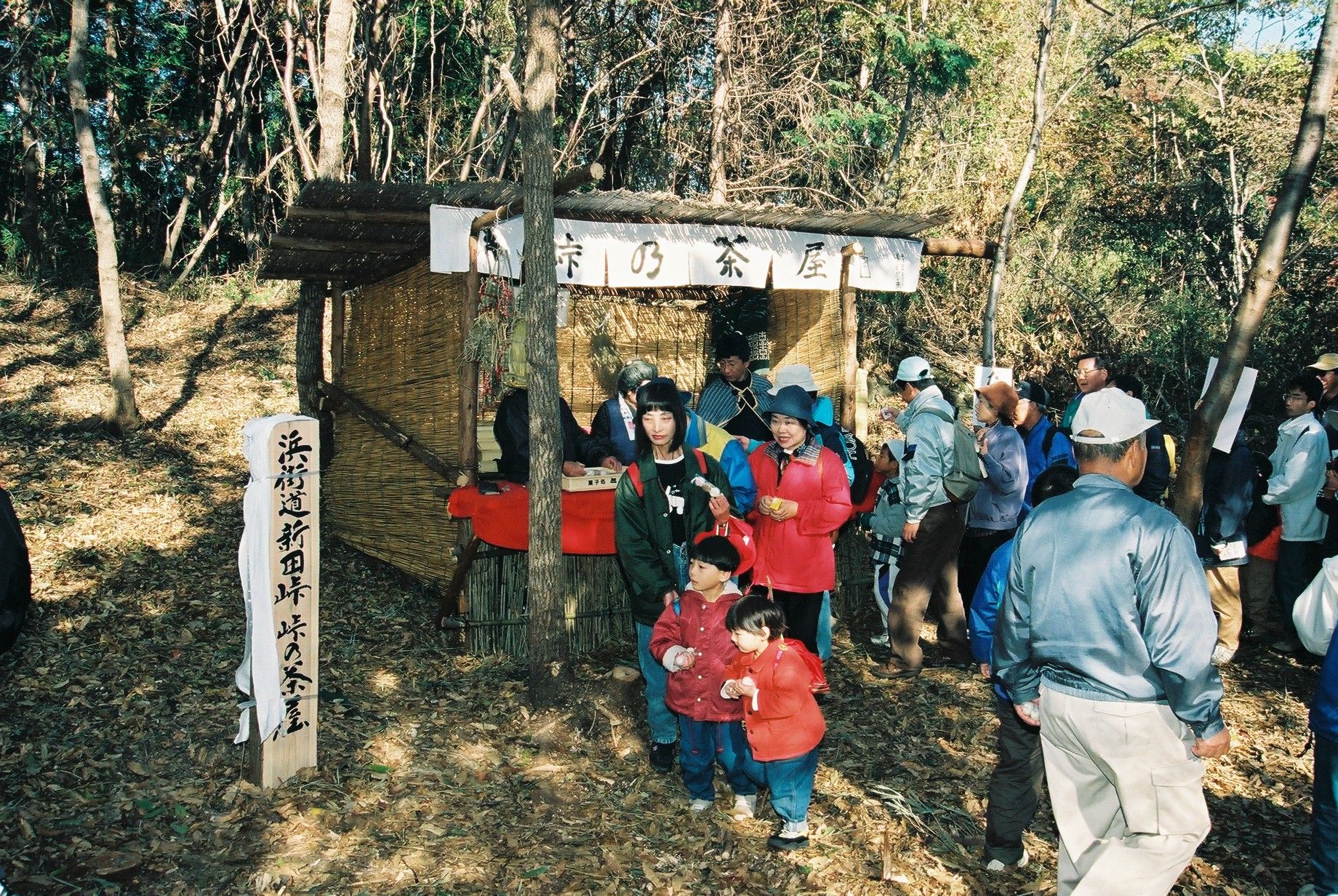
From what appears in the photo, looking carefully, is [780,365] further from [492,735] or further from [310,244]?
[492,735]

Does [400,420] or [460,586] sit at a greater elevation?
[400,420]

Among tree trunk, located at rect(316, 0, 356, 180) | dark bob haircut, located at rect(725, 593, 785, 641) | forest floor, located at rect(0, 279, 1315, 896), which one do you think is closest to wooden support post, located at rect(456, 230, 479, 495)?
forest floor, located at rect(0, 279, 1315, 896)

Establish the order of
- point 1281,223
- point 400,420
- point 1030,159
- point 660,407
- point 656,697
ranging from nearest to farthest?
point 660,407 → point 656,697 → point 1281,223 → point 400,420 → point 1030,159

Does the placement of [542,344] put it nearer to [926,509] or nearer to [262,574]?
[262,574]

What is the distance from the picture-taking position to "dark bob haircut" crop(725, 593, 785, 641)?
409cm

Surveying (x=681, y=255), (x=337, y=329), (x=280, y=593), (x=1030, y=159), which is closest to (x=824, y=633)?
(x=681, y=255)

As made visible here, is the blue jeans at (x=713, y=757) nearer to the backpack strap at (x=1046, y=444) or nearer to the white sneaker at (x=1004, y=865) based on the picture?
the white sneaker at (x=1004, y=865)

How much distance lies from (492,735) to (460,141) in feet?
45.0

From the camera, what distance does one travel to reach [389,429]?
25.3 ft

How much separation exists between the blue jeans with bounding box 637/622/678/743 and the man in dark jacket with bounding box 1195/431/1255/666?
4.17m

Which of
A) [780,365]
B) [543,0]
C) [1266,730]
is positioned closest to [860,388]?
[780,365]

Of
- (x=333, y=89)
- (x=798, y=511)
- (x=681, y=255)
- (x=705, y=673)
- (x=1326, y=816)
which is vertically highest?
(x=333, y=89)

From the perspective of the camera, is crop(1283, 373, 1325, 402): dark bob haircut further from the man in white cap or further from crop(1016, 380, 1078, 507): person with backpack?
the man in white cap

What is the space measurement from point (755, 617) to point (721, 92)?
9.32m
